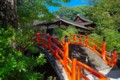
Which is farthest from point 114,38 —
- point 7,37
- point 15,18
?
point 7,37

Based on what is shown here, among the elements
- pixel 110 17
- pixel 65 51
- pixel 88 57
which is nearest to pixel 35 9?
pixel 65 51

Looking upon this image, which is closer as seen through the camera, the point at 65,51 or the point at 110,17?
the point at 65,51

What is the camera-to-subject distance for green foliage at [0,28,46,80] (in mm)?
3580

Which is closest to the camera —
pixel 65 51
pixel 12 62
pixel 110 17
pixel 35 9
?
pixel 12 62

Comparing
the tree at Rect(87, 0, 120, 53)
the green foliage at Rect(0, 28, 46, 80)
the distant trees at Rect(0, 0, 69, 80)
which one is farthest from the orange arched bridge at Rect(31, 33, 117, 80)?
the green foliage at Rect(0, 28, 46, 80)

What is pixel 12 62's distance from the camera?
3.57 m

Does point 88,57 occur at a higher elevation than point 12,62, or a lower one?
lower

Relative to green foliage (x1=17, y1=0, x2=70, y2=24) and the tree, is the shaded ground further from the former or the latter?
green foliage (x1=17, y1=0, x2=70, y2=24)

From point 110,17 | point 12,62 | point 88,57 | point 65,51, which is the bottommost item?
point 88,57

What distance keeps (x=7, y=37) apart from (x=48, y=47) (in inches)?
334

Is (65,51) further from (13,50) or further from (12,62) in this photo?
(12,62)

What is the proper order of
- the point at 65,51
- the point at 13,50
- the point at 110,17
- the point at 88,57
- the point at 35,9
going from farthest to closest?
1. the point at 110,17
2. the point at 88,57
3. the point at 35,9
4. the point at 65,51
5. the point at 13,50

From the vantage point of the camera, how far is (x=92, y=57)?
49.1ft

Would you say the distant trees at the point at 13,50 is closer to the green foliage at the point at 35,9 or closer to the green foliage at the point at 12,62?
the green foliage at the point at 12,62
